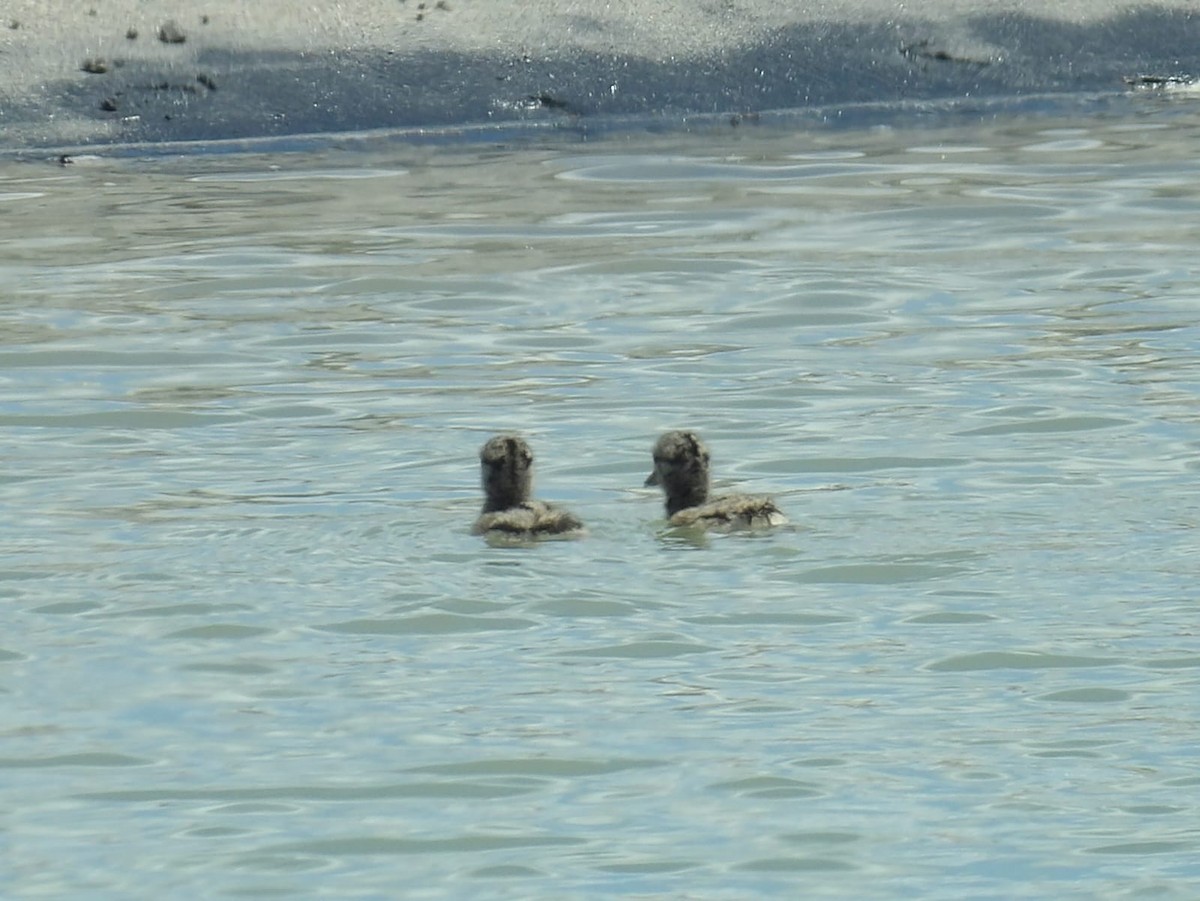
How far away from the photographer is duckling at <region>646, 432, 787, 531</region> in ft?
30.1

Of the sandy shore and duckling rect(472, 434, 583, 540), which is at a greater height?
the sandy shore

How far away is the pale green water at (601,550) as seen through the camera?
21.3 ft

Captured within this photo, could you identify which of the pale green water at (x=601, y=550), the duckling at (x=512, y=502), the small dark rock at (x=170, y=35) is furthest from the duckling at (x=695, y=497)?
the small dark rock at (x=170, y=35)

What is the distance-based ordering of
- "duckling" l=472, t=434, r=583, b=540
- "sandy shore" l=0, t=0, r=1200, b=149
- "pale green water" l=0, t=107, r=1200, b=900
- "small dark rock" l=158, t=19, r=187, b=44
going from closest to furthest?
"pale green water" l=0, t=107, r=1200, b=900
"duckling" l=472, t=434, r=583, b=540
"sandy shore" l=0, t=0, r=1200, b=149
"small dark rock" l=158, t=19, r=187, b=44

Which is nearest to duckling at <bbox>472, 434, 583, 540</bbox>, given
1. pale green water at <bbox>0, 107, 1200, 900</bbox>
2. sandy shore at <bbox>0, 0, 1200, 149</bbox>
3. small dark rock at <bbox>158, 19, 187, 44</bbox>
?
pale green water at <bbox>0, 107, 1200, 900</bbox>

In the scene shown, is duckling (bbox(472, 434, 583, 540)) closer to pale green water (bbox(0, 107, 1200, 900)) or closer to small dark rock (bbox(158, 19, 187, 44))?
pale green water (bbox(0, 107, 1200, 900))

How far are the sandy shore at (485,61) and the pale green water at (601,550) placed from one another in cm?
174

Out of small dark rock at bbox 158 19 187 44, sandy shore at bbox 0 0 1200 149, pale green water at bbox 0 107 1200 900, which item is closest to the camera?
pale green water at bbox 0 107 1200 900

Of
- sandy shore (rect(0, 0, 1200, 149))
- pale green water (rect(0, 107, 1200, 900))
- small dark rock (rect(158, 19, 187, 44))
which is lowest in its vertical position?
pale green water (rect(0, 107, 1200, 900))

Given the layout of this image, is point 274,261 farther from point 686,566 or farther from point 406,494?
point 686,566

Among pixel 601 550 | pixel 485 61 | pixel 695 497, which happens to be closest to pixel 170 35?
pixel 485 61

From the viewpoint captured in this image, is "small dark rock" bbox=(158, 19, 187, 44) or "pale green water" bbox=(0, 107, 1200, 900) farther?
"small dark rock" bbox=(158, 19, 187, 44)

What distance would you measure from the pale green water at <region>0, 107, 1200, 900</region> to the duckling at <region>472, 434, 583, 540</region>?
109mm

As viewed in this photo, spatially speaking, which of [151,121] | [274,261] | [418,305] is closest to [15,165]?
[151,121]
